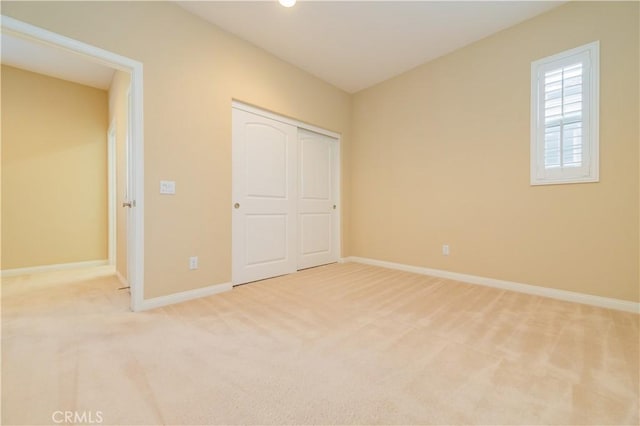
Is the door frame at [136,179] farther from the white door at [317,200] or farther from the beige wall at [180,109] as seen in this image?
the white door at [317,200]

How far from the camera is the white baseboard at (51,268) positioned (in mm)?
3172

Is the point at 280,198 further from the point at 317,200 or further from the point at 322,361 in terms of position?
the point at 322,361

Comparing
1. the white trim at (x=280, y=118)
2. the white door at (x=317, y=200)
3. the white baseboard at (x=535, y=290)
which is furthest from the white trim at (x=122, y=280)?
the white baseboard at (x=535, y=290)

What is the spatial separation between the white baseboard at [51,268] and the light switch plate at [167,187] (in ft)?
9.04

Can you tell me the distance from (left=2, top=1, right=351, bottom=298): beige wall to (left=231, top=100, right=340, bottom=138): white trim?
0.30ft

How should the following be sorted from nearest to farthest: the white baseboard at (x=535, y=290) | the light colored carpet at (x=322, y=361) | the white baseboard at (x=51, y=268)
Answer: the light colored carpet at (x=322, y=361) < the white baseboard at (x=535, y=290) < the white baseboard at (x=51, y=268)

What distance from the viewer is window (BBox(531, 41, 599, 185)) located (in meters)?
2.18

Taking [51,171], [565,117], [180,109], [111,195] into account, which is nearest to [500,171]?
[565,117]

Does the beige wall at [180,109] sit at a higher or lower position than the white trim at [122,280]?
higher

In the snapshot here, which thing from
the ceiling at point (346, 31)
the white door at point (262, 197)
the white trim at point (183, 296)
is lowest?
the white trim at point (183, 296)

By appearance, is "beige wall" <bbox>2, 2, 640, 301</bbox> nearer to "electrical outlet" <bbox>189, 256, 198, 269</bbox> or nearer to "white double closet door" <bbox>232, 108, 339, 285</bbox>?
"electrical outlet" <bbox>189, 256, 198, 269</bbox>

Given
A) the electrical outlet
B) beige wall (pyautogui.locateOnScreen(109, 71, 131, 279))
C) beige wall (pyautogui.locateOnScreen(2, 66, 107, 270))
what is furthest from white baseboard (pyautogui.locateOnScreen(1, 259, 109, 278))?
the electrical outlet

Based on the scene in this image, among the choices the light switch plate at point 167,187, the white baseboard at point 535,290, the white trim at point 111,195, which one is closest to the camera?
the white baseboard at point 535,290

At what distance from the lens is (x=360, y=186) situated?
411 cm
